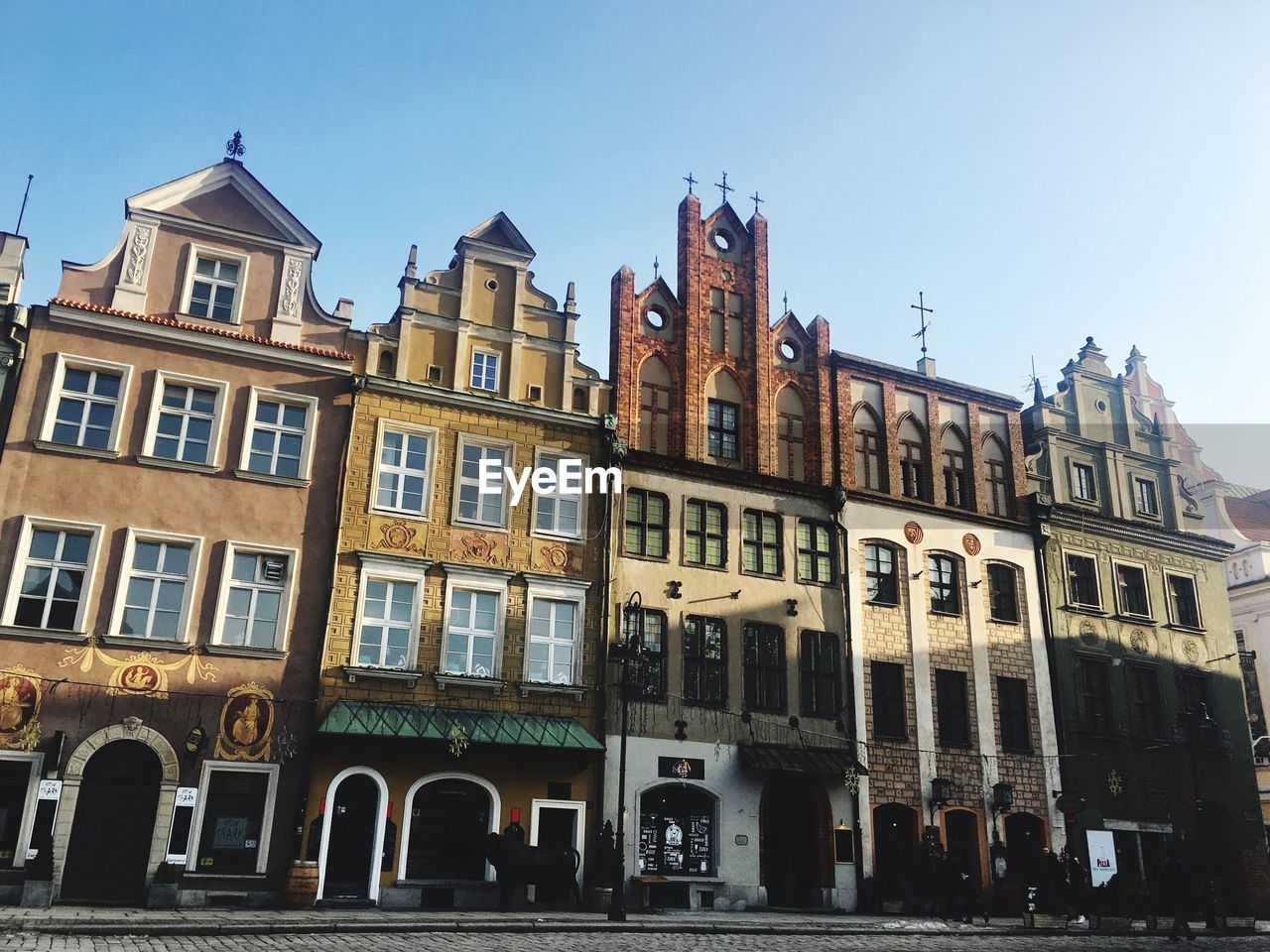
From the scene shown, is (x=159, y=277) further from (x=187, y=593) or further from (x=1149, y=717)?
(x=1149, y=717)

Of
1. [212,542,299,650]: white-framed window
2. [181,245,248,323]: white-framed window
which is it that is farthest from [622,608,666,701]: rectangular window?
[181,245,248,323]: white-framed window

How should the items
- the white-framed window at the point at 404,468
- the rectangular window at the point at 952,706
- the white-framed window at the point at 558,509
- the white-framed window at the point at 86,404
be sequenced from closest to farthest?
1. the white-framed window at the point at 86,404
2. the white-framed window at the point at 404,468
3. the white-framed window at the point at 558,509
4. the rectangular window at the point at 952,706

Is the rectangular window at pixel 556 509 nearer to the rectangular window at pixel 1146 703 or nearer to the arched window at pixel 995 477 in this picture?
the arched window at pixel 995 477

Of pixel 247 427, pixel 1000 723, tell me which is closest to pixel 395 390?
pixel 247 427

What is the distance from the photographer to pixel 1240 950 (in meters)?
22.2

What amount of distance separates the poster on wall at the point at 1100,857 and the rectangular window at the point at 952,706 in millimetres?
4767

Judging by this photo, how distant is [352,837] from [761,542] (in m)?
13.4

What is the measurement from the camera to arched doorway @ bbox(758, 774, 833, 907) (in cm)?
2928

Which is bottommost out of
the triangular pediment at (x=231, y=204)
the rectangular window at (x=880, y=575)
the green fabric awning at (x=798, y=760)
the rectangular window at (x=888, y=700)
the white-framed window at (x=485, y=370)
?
the green fabric awning at (x=798, y=760)

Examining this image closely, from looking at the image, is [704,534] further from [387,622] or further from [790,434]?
[387,622]

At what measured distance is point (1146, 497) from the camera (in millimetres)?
39750

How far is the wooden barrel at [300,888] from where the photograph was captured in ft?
74.7

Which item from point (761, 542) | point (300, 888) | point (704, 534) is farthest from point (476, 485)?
point (300, 888)

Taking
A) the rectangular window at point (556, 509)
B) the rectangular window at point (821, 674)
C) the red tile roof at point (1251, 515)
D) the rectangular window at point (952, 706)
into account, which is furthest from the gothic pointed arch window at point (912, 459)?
the red tile roof at point (1251, 515)
